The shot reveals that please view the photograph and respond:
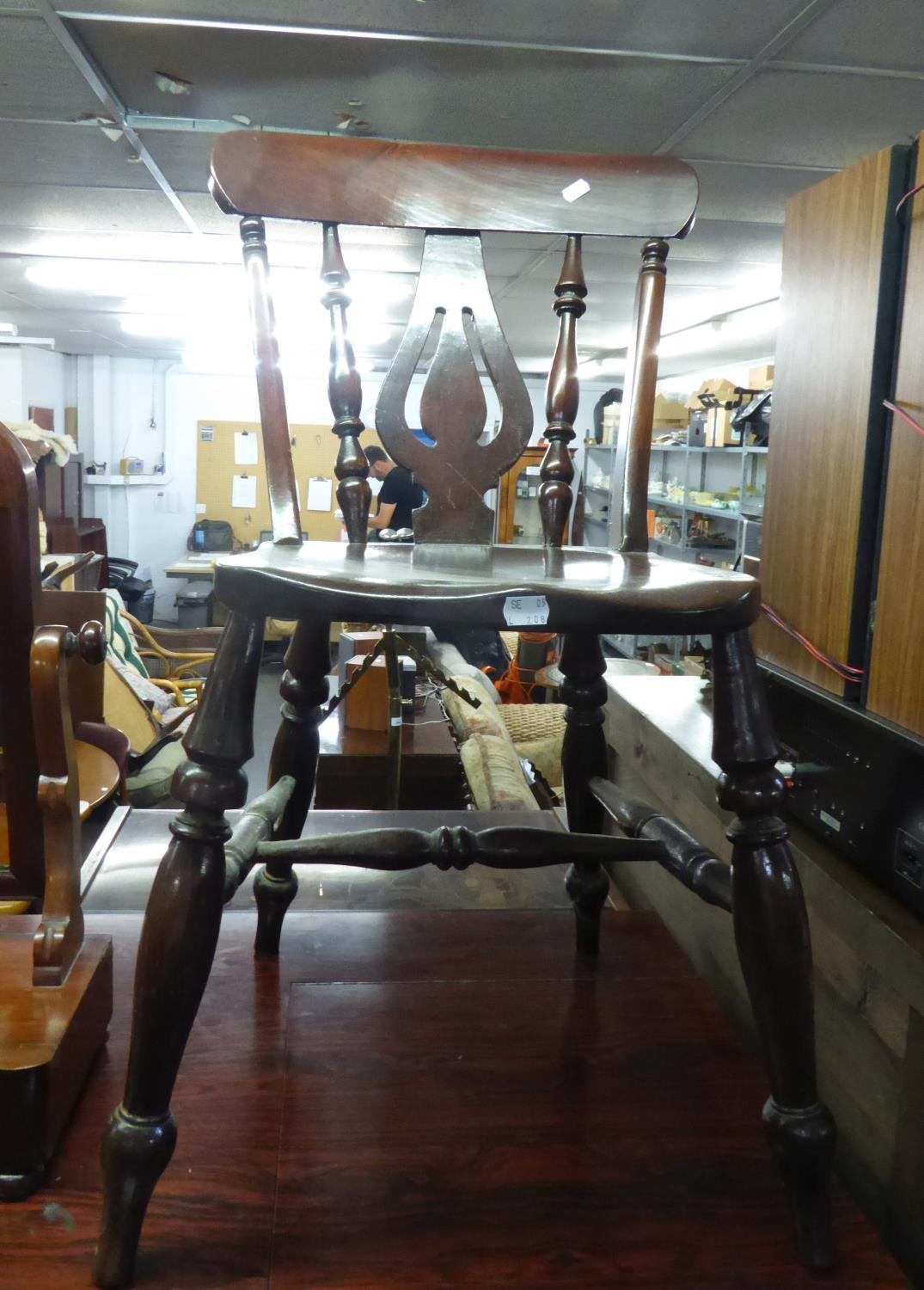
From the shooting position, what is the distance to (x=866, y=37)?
1781mm

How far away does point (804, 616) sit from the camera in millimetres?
934

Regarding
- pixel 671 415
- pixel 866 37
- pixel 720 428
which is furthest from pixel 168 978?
pixel 671 415

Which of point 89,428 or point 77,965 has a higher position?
point 89,428

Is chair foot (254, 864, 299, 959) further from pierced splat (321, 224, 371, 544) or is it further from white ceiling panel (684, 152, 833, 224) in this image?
A: white ceiling panel (684, 152, 833, 224)

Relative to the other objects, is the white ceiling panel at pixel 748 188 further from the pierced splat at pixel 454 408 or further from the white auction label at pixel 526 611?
the white auction label at pixel 526 611

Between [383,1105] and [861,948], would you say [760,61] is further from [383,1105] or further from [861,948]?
[383,1105]

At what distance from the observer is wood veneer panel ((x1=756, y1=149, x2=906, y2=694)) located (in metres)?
0.82

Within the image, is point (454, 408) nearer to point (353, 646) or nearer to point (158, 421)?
point (353, 646)

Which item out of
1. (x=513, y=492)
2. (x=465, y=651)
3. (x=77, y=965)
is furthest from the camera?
(x=513, y=492)

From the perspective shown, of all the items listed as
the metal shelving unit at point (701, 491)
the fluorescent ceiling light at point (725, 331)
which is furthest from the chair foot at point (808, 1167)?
the fluorescent ceiling light at point (725, 331)

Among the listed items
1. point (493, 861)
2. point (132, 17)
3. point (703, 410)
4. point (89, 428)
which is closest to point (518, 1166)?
point (493, 861)

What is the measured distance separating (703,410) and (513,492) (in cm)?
230

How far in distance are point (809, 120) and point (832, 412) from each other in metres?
1.67

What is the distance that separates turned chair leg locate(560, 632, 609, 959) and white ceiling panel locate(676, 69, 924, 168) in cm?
156
